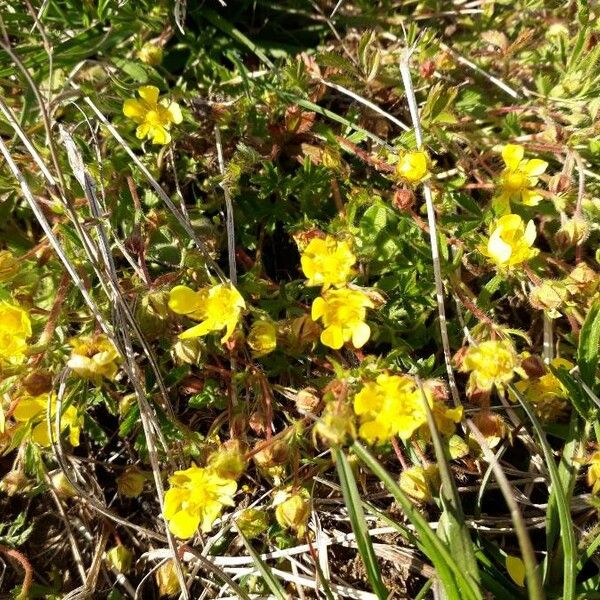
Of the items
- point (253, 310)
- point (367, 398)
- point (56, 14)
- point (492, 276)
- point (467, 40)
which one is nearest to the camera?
point (367, 398)

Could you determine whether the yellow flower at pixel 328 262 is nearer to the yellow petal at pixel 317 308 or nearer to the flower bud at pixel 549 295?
the yellow petal at pixel 317 308

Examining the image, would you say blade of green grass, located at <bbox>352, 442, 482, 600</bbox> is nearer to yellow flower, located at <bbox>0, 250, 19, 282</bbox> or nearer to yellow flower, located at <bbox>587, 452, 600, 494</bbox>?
yellow flower, located at <bbox>587, 452, 600, 494</bbox>

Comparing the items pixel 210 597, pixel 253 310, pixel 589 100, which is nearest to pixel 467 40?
pixel 589 100

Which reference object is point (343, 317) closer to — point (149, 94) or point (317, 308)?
point (317, 308)

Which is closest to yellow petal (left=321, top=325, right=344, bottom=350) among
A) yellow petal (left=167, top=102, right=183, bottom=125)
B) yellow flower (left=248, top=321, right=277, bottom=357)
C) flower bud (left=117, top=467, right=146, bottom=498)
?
yellow flower (left=248, top=321, right=277, bottom=357)

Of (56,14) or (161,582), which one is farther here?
(56,14)

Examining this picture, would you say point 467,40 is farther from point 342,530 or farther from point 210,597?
point 210,597
